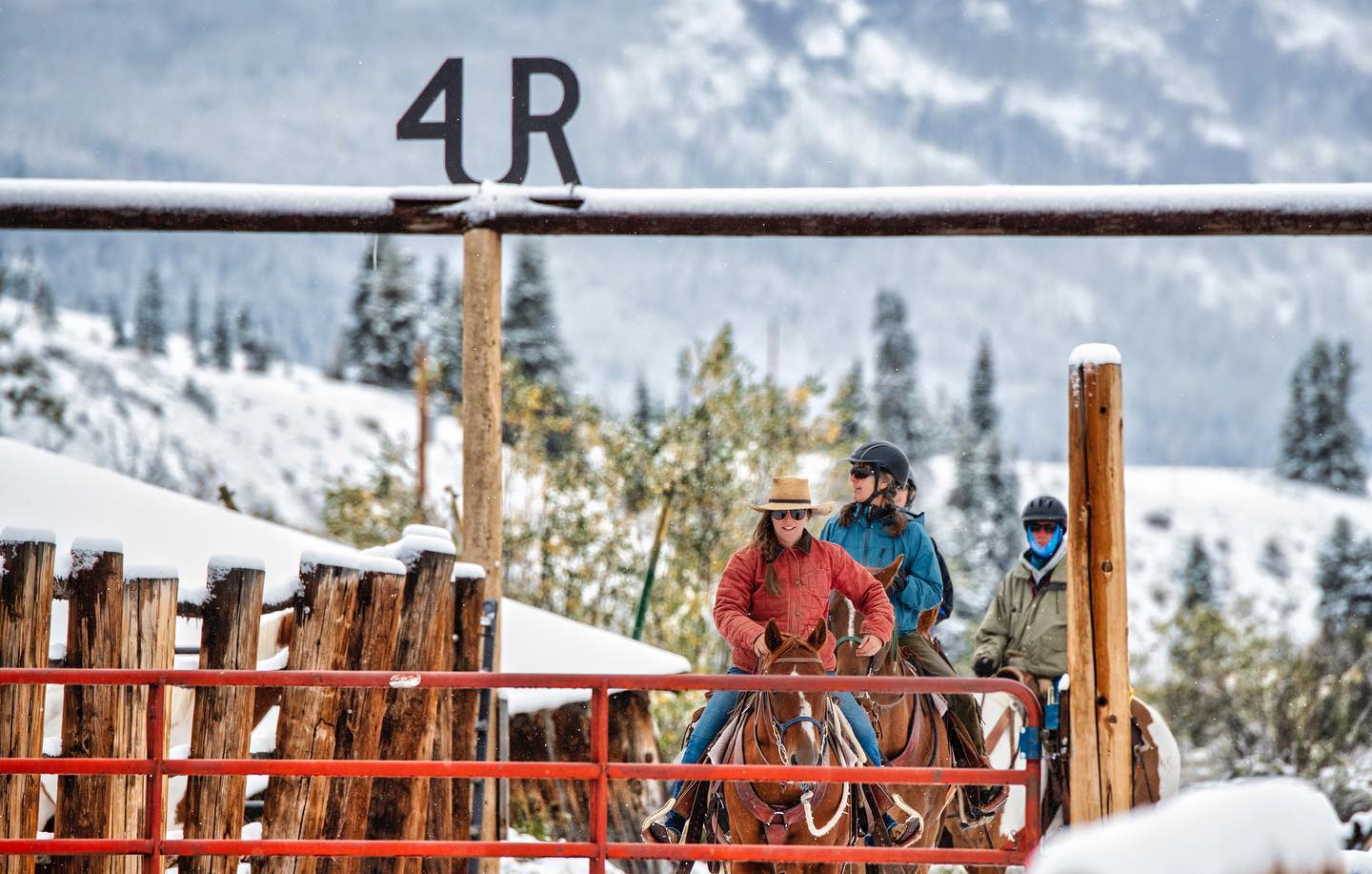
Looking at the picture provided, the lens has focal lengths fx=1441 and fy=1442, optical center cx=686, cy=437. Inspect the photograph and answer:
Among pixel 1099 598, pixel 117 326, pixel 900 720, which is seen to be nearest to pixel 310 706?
pixel 900 720

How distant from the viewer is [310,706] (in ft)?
18.8

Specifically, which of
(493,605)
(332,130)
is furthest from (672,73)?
(493,605)

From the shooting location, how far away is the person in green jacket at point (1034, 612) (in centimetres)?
818

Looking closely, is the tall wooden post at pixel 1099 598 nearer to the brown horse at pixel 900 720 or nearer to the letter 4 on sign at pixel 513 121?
the brown horse at pixel 900 720

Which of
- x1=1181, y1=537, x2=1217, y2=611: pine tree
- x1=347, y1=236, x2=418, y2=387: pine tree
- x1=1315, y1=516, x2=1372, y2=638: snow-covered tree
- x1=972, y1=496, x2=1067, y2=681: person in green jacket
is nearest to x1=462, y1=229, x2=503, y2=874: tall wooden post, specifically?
x1=972, y1=496, x2=1067, y2=681: person in green jacket

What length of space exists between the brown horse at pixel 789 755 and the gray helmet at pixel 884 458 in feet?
5.91

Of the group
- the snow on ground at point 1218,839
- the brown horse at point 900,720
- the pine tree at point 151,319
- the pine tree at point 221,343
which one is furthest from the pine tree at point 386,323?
the snow on ground at point 1218,839

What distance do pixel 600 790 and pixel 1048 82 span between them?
15673 cm

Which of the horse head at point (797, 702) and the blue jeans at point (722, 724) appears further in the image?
the blue jeans at point (722, 724)

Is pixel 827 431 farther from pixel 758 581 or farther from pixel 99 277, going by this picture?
pixel 99 277

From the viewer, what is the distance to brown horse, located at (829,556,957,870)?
672cm

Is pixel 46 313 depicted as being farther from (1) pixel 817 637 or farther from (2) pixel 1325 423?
(1) pixel 817 637

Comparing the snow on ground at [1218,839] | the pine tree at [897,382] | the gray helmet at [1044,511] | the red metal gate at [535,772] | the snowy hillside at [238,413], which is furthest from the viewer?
the pine tree at [897,382]

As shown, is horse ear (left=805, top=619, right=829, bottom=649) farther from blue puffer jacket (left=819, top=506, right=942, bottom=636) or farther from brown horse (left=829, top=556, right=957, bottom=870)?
blue puffer jacket (left=819, top=506, right=942, bottom=636)
